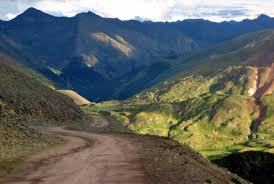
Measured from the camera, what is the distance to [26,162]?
211ft

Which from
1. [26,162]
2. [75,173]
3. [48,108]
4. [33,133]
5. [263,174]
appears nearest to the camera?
[75,173]

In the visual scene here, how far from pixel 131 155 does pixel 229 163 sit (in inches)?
1488

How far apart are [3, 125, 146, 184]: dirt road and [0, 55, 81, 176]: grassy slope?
2902 mm

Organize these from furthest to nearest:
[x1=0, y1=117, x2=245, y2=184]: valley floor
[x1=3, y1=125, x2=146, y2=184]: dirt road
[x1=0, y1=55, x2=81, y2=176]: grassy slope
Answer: [x1=0, y1=55, x2=81, y2=176]: grassy slope → [x1=0, y1=117, x2=245, y2=184]: valley floor → [x1=3, y1=125, x2=146, y2=184]: dirt road

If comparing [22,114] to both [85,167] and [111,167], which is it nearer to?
[85,167]

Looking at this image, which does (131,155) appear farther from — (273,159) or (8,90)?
(8,90)

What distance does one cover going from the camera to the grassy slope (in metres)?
70.6

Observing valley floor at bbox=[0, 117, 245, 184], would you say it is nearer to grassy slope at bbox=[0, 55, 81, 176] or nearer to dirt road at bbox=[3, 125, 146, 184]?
dirt road at bbox=[3, 125, 146, 184]

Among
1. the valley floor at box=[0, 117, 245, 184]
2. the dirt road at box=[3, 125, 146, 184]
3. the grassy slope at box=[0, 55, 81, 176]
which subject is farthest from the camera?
the grassy slope at box=[0, 55, 81, 176]

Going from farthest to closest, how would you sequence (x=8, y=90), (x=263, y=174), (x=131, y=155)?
(x=8, y=90) → (x=263, y=174) → (x=131, y=155)

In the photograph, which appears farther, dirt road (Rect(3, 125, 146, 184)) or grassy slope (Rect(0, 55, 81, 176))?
grassy slope (Rect(0, 55, 81, 176))

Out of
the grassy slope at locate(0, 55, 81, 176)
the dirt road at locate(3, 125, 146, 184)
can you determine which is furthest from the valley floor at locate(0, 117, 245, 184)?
the grassy slope at locate(0, 55, 81, 176)

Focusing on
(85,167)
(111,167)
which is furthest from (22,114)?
(111,167)

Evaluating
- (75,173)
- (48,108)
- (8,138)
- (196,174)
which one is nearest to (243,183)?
(196,174)
